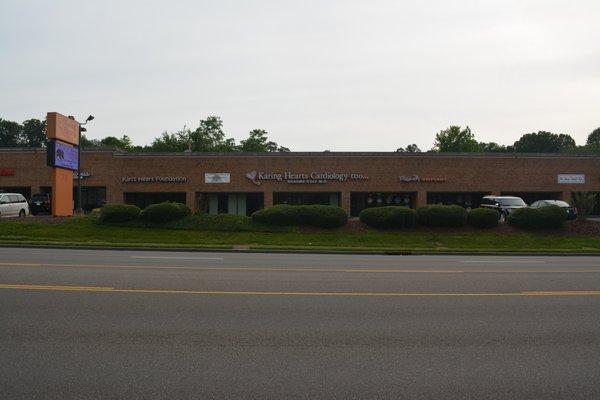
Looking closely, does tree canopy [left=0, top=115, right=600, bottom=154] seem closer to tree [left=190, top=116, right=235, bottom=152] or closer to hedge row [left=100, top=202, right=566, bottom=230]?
tree [left=190, top=116, right=235, bottom=152]

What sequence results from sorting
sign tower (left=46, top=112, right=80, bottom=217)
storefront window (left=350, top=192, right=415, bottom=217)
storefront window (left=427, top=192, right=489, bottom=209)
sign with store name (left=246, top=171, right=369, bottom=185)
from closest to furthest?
sign tower (left=46, top=112, right=80, bottom=217)
sign with store name (left=246, top=171, right=369, bottom=185)
storefront window (left=350, top=192, right=415, bottom=217)
storefront window (left=427, top=192, right=489, bottom=209)

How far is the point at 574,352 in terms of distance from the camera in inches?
232

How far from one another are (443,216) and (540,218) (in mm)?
4823

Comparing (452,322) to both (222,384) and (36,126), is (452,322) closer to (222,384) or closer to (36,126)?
(222,384)

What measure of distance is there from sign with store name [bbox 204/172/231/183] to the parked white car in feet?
43.0

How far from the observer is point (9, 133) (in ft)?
399

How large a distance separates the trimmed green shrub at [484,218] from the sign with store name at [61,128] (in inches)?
895

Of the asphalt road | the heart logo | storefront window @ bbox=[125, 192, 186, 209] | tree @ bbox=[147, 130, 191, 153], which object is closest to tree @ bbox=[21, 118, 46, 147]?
tree @ bbox=[147, 130, 191, 153]

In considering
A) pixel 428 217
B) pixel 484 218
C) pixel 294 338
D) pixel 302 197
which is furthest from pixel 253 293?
pixel 302 197

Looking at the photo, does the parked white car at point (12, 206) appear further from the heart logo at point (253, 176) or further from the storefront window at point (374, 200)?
the storefront window at point (374, 200)

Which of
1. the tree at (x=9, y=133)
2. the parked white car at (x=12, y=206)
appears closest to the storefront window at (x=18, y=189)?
the parked white car at (x=12, y=206)

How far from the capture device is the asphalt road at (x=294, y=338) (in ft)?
15.8

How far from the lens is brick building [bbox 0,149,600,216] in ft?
134

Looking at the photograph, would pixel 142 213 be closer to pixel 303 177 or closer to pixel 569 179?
pixel 303 177
